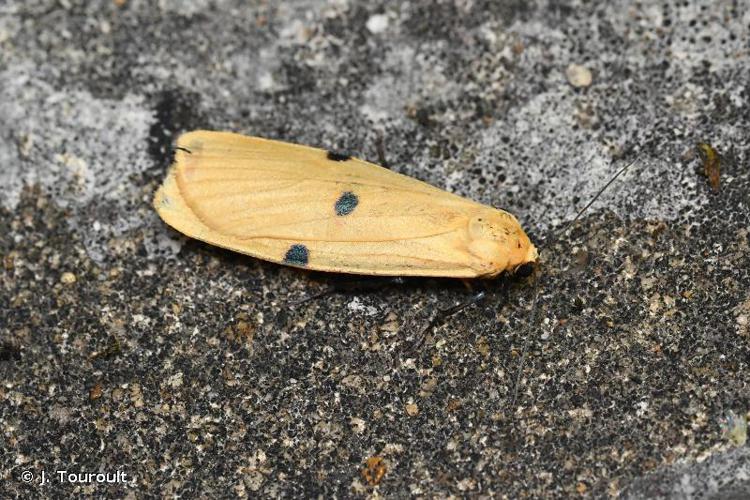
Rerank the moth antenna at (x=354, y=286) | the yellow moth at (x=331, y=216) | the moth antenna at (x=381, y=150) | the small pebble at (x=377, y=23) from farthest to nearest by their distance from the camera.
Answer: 1. the small pebble at (x=377, y=23)
2. the moth antenna at (x=381, y=150)
3. the moth antenna at (x=354, y=286)
4. the yellow moth at (x=331, y=216)

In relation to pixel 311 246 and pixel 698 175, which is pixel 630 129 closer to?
pixel 698 175

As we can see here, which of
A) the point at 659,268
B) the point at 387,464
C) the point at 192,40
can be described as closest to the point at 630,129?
the point at 659,268

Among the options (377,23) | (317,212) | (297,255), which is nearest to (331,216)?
(317,212)

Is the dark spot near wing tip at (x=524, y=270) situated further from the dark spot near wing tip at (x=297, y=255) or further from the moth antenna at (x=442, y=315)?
the dark spot near wing tip at (x=297, y=255)

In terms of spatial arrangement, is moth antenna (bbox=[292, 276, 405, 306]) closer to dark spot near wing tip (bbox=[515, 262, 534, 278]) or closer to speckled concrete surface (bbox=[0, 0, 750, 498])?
speckled concrete surface (bbox=[0, 0, 750, 498])

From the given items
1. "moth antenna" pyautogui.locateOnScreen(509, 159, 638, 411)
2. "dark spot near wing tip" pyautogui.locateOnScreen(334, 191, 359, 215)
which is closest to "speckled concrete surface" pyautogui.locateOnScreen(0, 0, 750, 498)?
"moth antenna" pyautogui.locateOnScreen(509, 159, 638, 411)

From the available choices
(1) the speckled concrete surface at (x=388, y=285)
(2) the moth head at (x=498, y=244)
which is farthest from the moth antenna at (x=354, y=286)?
(2) the moth head at (x=498, y=244)
